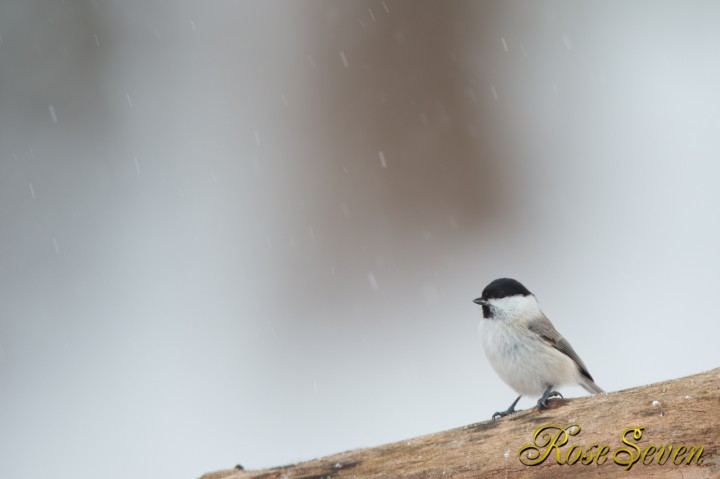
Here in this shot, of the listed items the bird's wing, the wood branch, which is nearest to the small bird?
the bird's wing

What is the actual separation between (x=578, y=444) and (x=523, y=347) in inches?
30.6

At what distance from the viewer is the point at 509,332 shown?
8.55ft

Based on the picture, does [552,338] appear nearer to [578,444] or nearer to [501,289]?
[501,289]

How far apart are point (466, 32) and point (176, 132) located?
2.54 m

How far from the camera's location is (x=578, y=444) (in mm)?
1801

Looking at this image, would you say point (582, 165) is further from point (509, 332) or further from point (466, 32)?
point (509, 332)

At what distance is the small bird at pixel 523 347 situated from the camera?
2533 mm

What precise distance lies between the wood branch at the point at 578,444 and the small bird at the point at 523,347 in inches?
18.2

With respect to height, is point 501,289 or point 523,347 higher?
point 501,289

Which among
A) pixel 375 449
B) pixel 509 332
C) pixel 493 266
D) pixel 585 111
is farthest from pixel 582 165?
pixel 375 449

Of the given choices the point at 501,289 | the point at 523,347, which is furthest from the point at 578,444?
the point at 501,289

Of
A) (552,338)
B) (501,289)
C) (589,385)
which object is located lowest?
(589,385)

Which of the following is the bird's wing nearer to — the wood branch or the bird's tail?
the bird's tail

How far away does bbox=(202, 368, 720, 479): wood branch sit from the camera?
1675 mm
